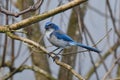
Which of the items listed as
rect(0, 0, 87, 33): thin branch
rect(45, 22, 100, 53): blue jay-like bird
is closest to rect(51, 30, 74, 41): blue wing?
rect(45, 22, 100, 53): blue jay-like bird

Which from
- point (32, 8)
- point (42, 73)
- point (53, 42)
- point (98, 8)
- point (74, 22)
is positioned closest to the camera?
point (32, 8)

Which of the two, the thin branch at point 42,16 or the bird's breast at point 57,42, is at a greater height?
the thin branch at point 42,16

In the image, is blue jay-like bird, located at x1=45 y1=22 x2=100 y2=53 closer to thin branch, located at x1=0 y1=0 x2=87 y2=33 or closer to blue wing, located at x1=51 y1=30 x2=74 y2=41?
blue wing, located at x1=51 y1=30 x2=74 y2=41

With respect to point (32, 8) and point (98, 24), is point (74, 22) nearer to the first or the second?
point (98, 24)

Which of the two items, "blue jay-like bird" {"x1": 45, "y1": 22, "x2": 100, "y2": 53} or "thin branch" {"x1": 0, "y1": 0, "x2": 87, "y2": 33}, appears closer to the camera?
"thin branch" {"x1": 0, "y1": 0, "x2": 87, "y2": 33}

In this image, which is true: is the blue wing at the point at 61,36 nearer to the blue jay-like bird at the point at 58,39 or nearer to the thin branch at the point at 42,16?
the blue jay-like bird at the point at 58,39

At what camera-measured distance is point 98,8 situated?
313cm

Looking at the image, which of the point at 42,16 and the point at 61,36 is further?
the point at 61,36

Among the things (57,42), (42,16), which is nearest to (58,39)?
(57,42)

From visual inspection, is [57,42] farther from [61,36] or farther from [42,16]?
[42,16]

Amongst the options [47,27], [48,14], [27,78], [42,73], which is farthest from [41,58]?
[48,14]

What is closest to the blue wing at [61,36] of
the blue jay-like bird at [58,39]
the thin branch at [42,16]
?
the blue jay-like bird at [58,39]

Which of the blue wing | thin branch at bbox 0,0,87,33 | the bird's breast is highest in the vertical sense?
thin branch at bbox 0,0,87,33

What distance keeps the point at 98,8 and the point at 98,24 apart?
13cm
